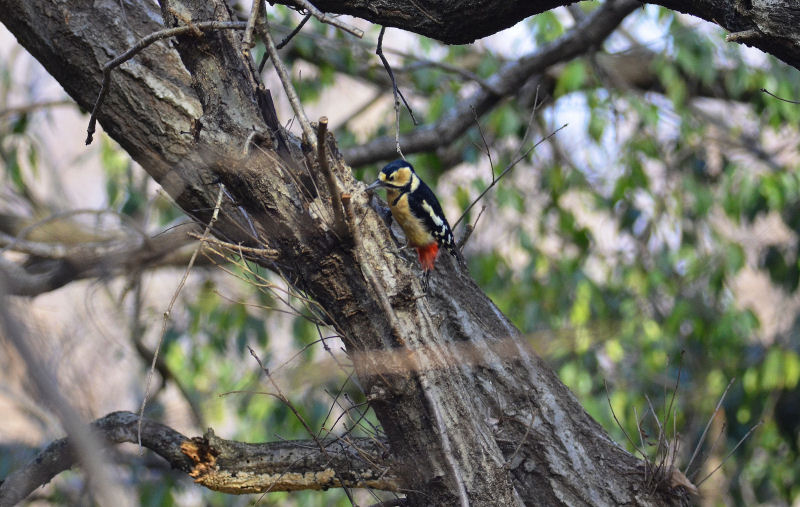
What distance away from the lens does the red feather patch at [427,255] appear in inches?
102

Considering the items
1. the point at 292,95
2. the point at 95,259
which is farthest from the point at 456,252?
the point at 95,259

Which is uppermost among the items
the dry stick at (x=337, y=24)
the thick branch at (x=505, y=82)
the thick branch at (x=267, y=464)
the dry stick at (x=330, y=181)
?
the thick branch at (x=505, y=82)

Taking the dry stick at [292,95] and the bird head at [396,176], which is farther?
the bird head at [396,176]

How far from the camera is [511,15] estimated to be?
199 centimetres

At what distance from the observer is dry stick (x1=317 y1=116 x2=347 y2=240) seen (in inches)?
66.8

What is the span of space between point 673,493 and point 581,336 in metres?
2.65

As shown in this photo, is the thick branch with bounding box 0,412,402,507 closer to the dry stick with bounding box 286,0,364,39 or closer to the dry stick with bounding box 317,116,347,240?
the dry stick with bounding box 317,116,347,240

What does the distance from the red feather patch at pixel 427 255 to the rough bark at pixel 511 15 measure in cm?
73

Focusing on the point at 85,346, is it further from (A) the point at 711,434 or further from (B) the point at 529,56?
(A) the point at 711,434

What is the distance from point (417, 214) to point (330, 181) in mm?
1006

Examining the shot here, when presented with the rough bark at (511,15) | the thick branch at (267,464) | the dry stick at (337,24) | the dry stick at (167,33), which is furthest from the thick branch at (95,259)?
the dry stick at (337,24)

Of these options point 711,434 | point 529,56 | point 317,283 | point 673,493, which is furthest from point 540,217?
point 317,283

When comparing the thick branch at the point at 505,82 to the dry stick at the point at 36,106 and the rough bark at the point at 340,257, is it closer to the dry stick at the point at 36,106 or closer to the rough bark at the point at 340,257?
the rough bark at the point at 340,257

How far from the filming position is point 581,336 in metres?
5.05
